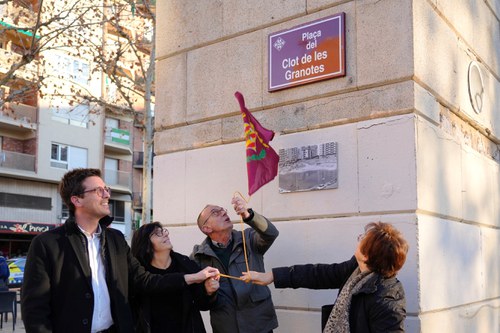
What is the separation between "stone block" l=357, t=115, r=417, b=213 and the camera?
14.3 feet

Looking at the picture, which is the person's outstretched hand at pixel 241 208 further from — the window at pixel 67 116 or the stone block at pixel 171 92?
the window at pixel 67 116

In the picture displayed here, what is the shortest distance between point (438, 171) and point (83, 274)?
277 centimetres

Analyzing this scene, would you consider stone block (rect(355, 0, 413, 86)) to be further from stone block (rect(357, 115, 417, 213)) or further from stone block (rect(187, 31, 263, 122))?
stone block (rect(187, 31, 263, 122))

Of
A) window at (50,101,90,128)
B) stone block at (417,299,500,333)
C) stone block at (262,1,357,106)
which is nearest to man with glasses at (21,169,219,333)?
stone block at (417,299,500,333)

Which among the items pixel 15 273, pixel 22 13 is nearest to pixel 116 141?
pixel 15 273

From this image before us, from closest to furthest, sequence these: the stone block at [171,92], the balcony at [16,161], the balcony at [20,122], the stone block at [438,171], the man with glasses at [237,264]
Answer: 1. the man with glasses at [237,264]
2. the stone block at [438,171]
3. the stone block at [171,92]
4. the balcony at [16,161]
5. the balcony at [20,122]

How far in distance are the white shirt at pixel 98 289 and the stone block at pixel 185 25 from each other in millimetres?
2761

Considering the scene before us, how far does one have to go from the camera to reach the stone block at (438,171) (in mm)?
4422

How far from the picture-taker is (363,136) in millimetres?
4648

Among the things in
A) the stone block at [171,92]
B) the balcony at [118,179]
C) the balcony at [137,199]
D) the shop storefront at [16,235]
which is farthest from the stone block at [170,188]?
the balcony at [137,199]

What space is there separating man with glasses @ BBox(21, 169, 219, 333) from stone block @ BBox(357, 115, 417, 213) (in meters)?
1.37

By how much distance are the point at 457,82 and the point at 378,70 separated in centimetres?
103

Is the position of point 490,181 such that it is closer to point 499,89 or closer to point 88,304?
point 499,89

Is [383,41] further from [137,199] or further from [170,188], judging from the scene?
[137,199]
